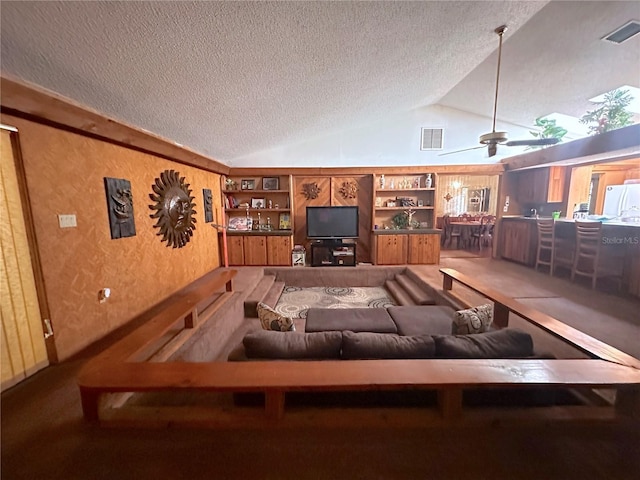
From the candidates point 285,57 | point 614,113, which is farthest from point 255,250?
point 614,113

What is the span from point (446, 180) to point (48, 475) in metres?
9.18

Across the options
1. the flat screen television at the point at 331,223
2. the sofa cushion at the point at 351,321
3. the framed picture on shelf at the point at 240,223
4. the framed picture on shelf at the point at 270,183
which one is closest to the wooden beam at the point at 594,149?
the flat screen television at the point at 331,223

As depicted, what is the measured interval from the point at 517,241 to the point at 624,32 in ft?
11.1

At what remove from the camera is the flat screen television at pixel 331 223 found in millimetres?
5473

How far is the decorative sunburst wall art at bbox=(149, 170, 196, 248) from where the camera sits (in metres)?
3.36

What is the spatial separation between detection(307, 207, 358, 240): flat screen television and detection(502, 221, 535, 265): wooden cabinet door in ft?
10.7

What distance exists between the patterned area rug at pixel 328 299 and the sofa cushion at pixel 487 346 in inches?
90.2

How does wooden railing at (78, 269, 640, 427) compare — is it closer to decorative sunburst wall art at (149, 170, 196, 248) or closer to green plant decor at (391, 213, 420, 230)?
decorative sunburst wall art at (149, 170, 196, 248)

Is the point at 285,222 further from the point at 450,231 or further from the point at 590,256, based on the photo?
the point at 590,256

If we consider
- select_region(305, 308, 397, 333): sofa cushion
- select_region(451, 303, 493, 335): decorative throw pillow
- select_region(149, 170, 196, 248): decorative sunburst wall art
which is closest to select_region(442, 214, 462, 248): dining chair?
select_region(305, 308, 397, 333): sofa cushion

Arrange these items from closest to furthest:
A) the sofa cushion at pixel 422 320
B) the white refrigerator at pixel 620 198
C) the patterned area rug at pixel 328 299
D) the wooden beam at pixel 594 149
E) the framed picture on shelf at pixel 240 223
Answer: the sofa cushion at pixel 422 320, the wooden beam at pixel 594 149, the patterned area rug at pixel 328 299, the white refrigerator at pixel 620 198, the framed picture on shelf at pixel 240 223

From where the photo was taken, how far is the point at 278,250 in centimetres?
545

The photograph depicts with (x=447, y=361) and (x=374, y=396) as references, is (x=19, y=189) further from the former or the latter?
(x=447, y=361)

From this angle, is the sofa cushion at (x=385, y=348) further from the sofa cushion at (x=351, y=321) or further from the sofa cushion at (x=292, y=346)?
the sofa cushion at (x=351, y=321)
